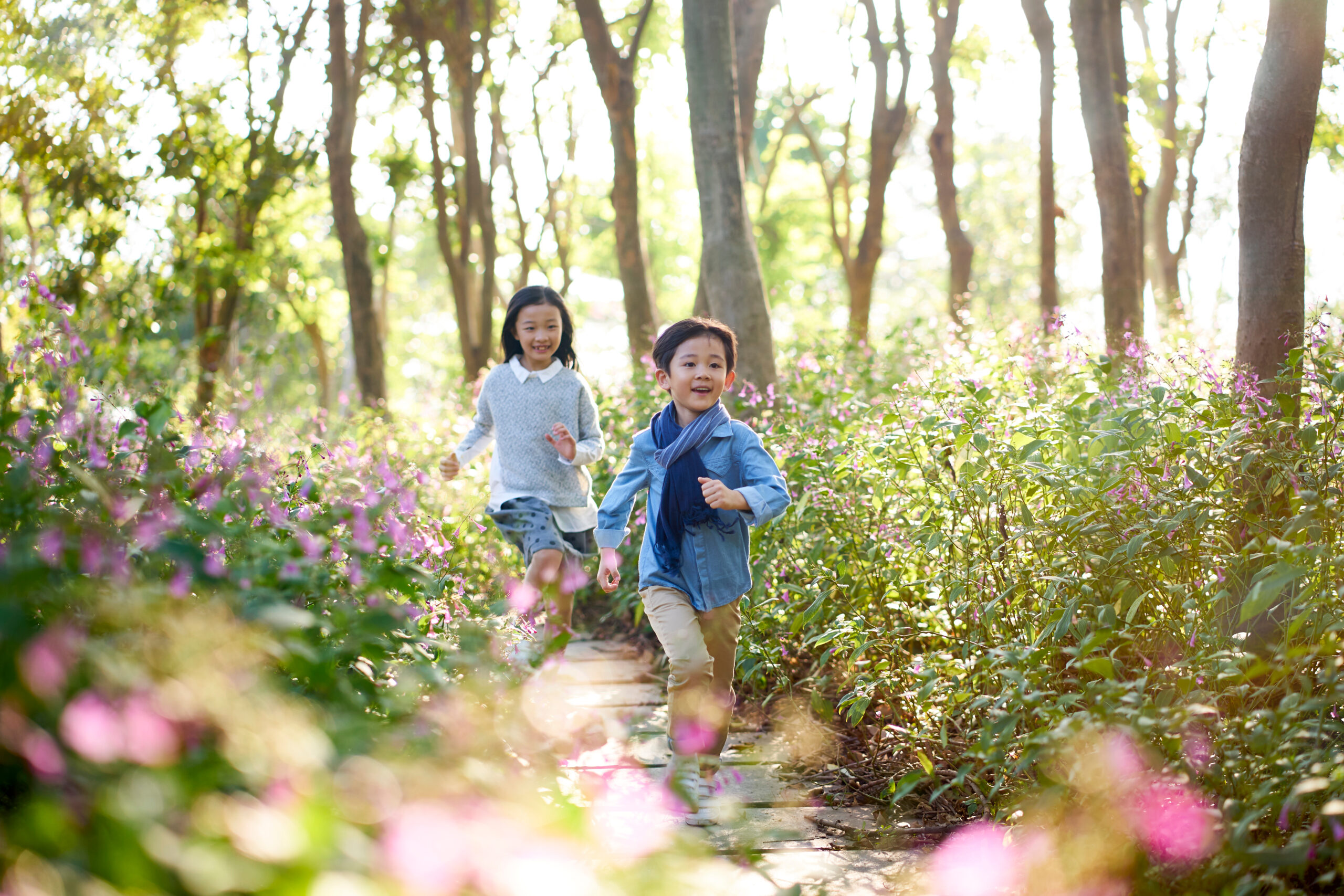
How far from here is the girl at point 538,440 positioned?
179 inches

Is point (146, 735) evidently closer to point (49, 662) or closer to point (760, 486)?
point (49, 662)

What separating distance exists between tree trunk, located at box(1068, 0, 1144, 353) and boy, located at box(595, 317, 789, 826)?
5.58 metres

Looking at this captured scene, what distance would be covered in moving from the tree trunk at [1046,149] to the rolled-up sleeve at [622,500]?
788 cm

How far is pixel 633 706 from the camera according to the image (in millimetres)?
4574

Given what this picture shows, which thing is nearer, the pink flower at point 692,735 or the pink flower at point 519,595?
the pink flower at point 519,595

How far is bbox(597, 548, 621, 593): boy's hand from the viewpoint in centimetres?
320

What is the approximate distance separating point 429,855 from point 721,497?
2.23 metres

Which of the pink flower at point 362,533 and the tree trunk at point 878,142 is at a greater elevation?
the tree trunk at point 878,142

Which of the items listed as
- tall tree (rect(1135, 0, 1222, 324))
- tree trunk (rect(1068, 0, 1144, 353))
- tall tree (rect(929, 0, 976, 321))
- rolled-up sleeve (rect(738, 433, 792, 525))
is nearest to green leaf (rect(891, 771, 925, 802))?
rolled-up sleeve (rect(738, 433, 792, 525))

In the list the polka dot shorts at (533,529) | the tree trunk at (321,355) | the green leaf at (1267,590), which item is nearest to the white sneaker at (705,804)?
the polka dot shorts at (533,529)

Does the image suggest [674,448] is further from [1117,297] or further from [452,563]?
[1117,297]

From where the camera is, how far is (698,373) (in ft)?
11.8

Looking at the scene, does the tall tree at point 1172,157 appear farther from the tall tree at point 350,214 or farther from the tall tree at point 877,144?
the tall tree at point 350,214

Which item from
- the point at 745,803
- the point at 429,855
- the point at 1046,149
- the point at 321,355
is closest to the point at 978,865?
the point at 745,803
